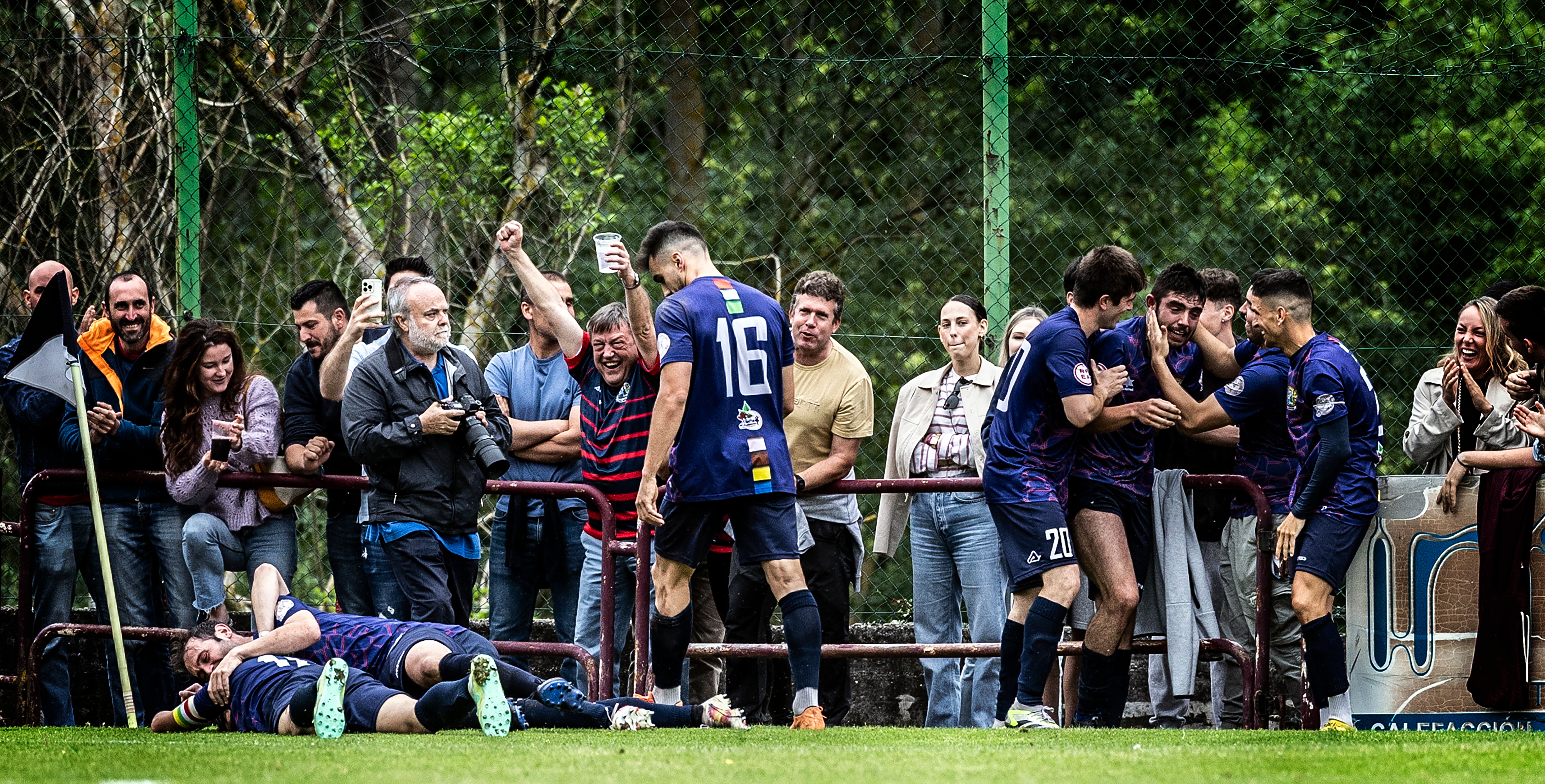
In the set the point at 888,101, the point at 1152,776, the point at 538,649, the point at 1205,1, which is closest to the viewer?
the point at 1152,776

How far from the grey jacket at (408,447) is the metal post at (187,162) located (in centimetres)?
131

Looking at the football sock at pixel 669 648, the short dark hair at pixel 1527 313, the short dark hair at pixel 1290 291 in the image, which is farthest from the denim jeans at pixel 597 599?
the short dark hair at pixel 1527 313

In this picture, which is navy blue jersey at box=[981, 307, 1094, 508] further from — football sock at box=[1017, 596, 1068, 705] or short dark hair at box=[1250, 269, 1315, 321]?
short dark hair at box=[1250, 269, 1315, 321]

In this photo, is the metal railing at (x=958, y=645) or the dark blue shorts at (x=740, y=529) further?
the metal railing at (x=958, y=645)

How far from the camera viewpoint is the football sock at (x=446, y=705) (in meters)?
5.50

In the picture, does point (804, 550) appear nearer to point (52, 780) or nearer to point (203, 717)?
point (203, 717)

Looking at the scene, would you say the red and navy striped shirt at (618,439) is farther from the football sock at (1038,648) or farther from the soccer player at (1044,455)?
the football sock at (1038,648)

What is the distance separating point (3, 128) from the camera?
27.3 ft

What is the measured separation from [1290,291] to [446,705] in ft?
11.8

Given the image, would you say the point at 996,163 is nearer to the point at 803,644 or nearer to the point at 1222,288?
the point at 1222,288

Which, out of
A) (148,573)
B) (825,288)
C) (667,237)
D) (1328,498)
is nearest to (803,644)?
(667,237)

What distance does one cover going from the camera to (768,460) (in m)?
6.13

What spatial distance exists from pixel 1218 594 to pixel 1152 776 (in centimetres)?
315

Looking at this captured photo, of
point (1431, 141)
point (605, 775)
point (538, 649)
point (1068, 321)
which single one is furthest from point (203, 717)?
point (1431, 141)
